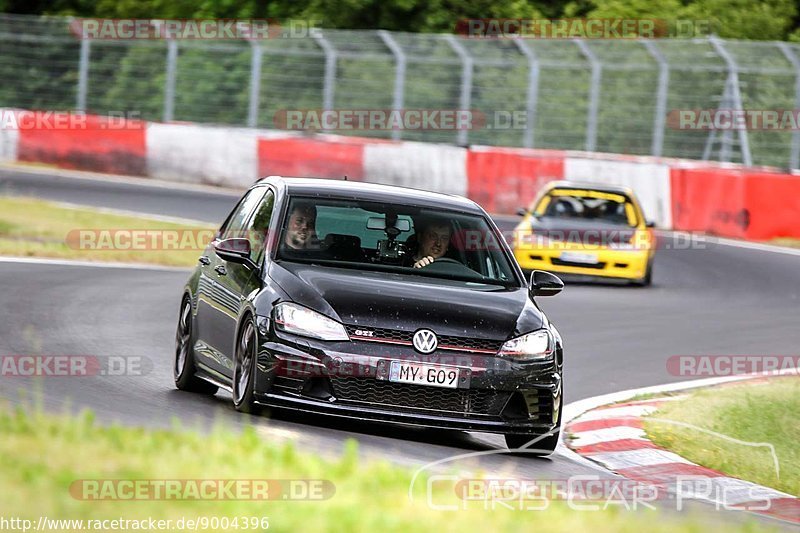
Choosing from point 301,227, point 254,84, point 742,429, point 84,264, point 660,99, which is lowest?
point 84,264

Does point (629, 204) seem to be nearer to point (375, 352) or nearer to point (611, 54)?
point (611, 54)

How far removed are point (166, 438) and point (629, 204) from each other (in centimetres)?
1552

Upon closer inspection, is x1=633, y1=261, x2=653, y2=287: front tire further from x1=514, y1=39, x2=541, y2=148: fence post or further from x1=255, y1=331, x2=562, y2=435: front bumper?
x1=255, y1=331, x2=562, y2=435: front bumper

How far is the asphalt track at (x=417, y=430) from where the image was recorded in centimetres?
891

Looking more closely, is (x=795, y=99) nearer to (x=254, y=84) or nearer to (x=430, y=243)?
(x=254, y=84)

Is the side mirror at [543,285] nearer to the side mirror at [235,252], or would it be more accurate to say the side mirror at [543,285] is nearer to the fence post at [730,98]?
the side mirror at [235,252]

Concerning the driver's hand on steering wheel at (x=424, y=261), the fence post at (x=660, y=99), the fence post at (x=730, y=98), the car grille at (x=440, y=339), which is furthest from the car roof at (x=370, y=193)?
the fence post at (x=660, y=99)

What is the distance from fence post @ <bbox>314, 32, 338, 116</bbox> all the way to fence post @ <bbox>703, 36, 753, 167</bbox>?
7.35 metres

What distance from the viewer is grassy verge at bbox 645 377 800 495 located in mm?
9992

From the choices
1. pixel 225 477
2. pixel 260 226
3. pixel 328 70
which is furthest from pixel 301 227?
pixel 328 70

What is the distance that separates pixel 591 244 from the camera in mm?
21016

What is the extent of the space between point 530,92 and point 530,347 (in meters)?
22.6

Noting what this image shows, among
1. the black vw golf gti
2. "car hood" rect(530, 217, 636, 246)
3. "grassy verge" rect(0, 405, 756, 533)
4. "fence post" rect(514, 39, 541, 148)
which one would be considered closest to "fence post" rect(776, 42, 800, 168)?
"fence post" rect(514, 39, 541, 148)

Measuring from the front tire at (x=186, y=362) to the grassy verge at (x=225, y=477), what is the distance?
311 cm
